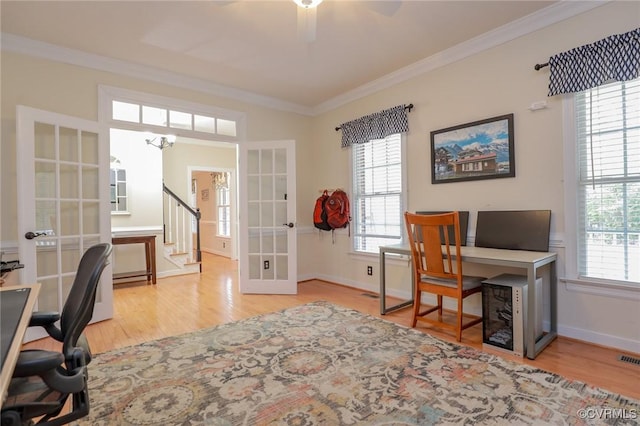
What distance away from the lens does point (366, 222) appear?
14.1 ft

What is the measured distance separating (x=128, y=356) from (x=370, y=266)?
2791 millimetres

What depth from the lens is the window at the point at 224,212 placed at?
313 inches

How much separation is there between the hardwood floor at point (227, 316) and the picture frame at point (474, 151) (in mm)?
1447

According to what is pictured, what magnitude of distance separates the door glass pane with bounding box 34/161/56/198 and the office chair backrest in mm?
2124

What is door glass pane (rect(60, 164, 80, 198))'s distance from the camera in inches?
120

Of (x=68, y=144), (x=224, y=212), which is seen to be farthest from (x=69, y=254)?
(x=224, y=212)

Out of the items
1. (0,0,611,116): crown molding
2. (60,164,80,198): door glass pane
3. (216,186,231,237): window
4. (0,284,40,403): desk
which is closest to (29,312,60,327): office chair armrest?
(0,284,40,403): desk

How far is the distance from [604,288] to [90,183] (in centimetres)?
457

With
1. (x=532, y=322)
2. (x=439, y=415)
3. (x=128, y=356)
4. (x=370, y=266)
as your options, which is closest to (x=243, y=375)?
(x=128, y=356)

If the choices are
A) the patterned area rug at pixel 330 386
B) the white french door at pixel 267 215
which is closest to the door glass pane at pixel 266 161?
the white french door at pixel 267 215

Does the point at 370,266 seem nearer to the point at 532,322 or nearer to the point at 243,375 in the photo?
the point at 532,322

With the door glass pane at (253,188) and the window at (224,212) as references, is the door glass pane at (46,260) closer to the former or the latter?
the door glass pane at (253,188)

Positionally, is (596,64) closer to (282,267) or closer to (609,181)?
(609,181)

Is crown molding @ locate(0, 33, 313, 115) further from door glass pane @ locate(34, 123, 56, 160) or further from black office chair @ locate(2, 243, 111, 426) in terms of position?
black office chair @ locate(2, 243, 111, 426)
